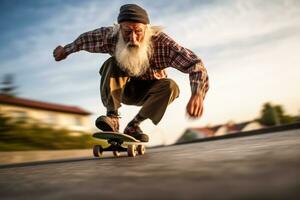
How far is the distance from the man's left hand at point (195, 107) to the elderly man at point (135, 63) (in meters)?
0.49

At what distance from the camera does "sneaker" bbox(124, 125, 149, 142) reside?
3668mm

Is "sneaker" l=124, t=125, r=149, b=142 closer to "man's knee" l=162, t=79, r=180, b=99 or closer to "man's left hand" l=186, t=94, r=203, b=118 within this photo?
"man's knee" l=162, t=79, r=180, b=99

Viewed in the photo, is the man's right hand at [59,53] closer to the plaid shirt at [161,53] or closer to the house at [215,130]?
the plaid shirt at [161,53]

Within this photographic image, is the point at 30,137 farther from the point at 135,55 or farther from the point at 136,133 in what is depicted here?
the point at 135,55

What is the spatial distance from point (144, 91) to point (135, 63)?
1.24 ft

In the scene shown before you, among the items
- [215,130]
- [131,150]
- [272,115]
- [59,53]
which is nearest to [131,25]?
[59,53]

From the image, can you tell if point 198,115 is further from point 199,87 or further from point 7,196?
point 7,196

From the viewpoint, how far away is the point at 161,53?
3.66m

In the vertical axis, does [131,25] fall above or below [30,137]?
above

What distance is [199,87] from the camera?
3113 mm

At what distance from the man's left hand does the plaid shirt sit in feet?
0.70

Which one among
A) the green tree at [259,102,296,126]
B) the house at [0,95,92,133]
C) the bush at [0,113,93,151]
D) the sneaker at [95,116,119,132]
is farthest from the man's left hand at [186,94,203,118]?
the green tree at [259,102,296,126]

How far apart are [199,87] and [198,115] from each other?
1.60 feet

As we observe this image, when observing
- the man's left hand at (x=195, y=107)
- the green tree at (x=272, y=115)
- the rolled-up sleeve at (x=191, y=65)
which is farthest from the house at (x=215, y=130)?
the man's left hand at (x=195, y=107)
